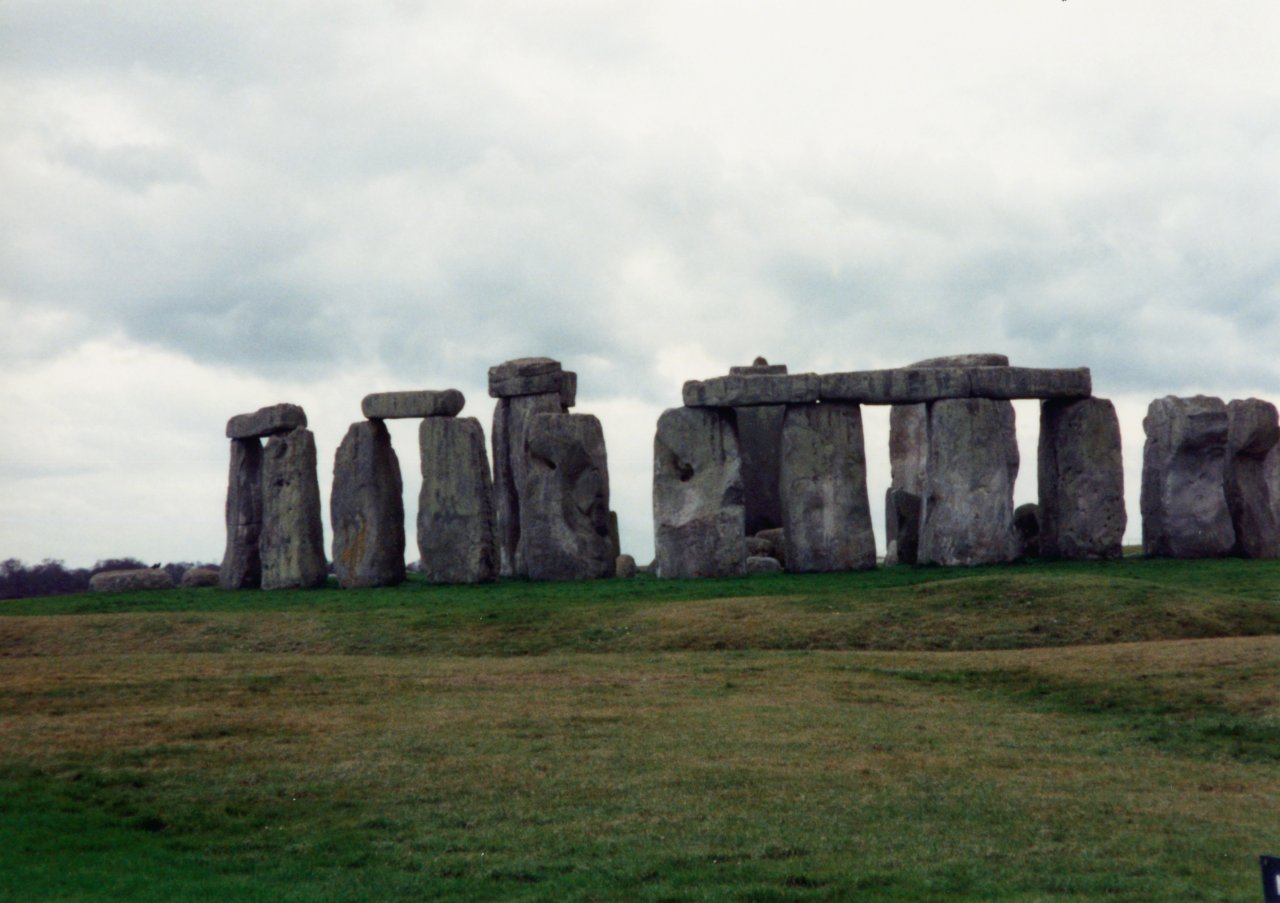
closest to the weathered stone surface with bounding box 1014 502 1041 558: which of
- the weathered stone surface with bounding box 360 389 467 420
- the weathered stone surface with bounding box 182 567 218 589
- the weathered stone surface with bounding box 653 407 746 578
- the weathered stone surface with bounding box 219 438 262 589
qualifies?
the weathered stone surface with bounding box 653 407 746 578

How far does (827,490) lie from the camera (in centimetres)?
3017

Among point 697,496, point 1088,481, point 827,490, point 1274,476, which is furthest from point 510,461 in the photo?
point 1274,476

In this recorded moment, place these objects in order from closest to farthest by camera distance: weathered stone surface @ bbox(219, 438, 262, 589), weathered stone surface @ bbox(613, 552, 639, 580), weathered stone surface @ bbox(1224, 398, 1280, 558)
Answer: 1. weathered stone surface @ bbox(1224, 398, 1280, 558)
2. weathered stone surface @ bbox(219, 438, 262, 589)
3. weathered stone surface @ bbox(613, 552, 639, 580)

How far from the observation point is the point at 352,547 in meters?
31.4

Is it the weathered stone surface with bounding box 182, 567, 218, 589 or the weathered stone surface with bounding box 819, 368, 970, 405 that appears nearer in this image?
the weathered stone surface with bounding box 819, 368, 970, 405

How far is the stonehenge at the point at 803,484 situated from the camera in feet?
98.6

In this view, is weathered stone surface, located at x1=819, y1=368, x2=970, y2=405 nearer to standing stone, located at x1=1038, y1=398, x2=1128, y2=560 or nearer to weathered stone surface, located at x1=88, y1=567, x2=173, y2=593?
standing stone, located at x1=1038, y1=398, x2=1128, y2=560

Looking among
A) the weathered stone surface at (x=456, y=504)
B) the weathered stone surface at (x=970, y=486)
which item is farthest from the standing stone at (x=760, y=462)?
the weathered stone surface at (x=456, y=504)

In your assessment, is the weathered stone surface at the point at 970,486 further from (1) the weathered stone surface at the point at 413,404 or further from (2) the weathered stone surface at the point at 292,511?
(2) the weathered stone surface at the point at 292,511

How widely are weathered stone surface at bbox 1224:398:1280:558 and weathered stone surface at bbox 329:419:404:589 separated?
52.6 ft

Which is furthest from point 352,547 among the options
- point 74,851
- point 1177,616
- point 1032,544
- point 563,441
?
point 74,851

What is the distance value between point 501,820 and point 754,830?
6.95 feet

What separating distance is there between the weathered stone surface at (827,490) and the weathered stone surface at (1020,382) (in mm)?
2358

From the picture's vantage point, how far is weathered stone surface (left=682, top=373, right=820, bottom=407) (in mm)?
30172
